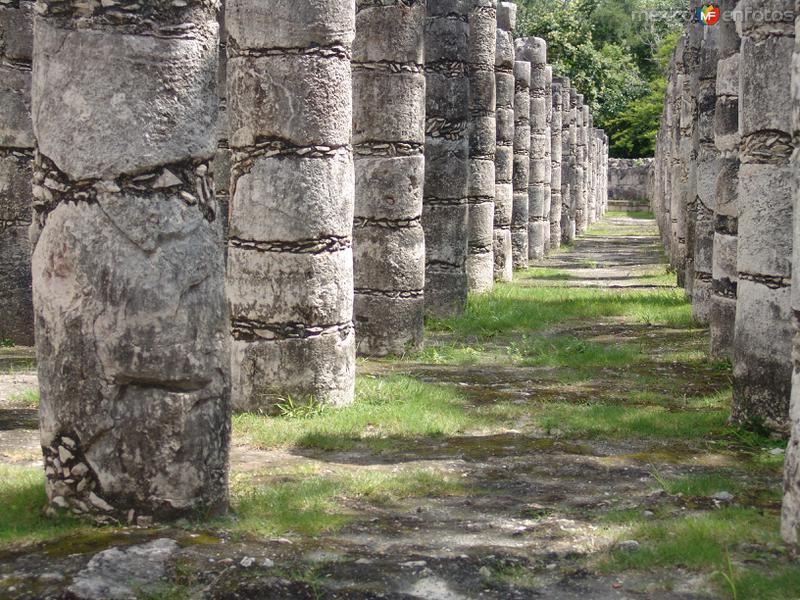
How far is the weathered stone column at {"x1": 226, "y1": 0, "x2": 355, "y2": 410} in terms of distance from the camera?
7.85 meters

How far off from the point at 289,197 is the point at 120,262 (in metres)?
3.04

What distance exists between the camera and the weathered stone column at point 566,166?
29000 millimetres

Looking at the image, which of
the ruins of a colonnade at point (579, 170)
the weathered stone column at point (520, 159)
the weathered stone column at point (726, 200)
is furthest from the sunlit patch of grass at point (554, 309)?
the ruins of a colonnade at point (579, 170)

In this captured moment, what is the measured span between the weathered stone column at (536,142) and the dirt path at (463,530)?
1512 centimetres

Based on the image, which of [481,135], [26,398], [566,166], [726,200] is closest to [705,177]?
[726,200]

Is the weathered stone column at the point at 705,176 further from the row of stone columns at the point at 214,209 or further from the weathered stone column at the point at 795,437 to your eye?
the weathered stone column at the point at 795,437

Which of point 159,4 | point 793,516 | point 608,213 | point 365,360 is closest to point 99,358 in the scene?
point 159,4

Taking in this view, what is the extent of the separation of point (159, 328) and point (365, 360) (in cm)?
556

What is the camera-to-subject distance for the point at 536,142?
2334cm

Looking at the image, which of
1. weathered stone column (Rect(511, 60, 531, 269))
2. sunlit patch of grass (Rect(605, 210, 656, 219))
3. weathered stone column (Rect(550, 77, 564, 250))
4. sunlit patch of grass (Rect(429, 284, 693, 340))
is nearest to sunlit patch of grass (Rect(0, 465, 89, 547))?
sunlit patch of grass (Rect(429, 284, 693, 340))

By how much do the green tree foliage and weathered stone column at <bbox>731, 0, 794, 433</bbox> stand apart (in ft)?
126

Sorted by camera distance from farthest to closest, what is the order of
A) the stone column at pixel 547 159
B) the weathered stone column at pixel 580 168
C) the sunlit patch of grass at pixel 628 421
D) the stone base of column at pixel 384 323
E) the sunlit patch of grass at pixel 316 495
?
1. the weathered stone column at pixel 580 168
2. the stone column at pixel 547 159
3. the stone base of column at pixel 384 323
4. the sunlit patch of grass at pixel 628 421
5. the sunlit patch of grass at pixel 316 495

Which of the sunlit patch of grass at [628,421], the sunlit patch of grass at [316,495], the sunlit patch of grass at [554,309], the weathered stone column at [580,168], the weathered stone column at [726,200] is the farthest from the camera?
the weathered stone column at [580,168]

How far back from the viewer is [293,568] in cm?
457
